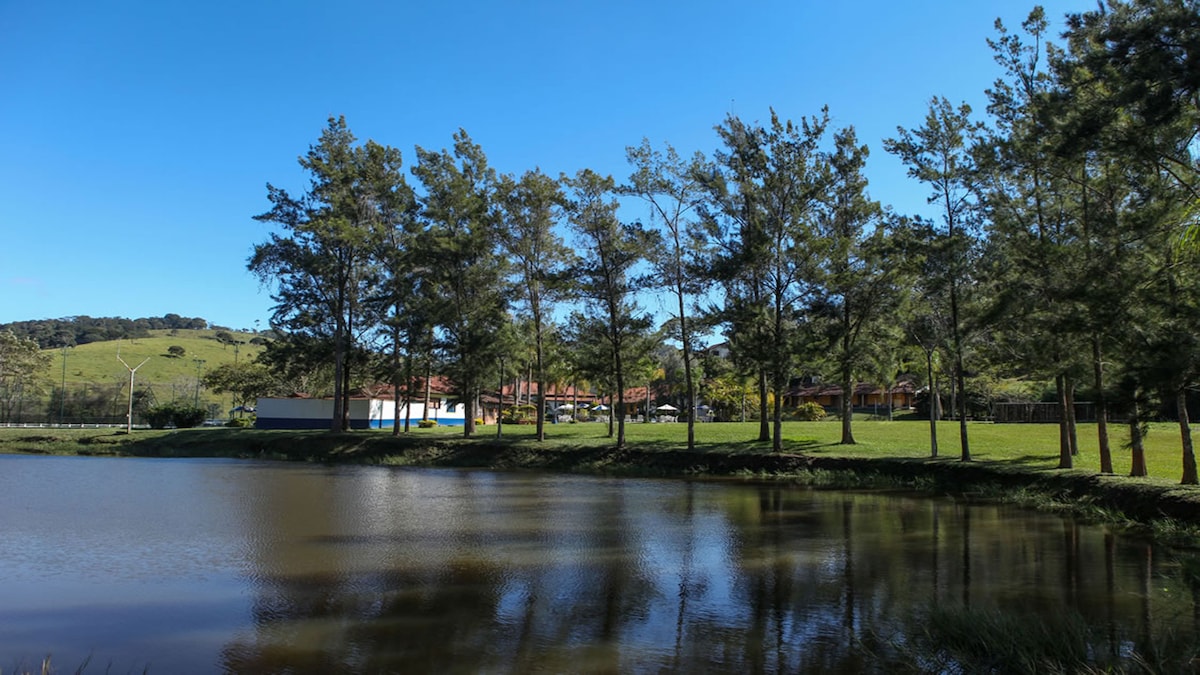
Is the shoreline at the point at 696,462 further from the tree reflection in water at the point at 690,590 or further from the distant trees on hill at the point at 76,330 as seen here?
the distant trees on hill at the point at 76,330

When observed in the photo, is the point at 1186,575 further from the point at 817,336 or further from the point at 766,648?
the point at 817,336

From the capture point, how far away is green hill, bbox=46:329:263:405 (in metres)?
79.4

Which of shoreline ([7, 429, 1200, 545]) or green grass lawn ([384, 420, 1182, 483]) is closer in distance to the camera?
shoreline ([7, 429, 1200, 545])

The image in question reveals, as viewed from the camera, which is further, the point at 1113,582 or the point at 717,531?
the point at 717,531

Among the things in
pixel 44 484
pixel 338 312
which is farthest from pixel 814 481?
pixel 338 312

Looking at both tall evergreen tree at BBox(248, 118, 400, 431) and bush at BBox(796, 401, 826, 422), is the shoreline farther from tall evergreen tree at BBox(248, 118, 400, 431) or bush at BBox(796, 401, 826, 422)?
bush at BBox(796, 401, 826, 422)

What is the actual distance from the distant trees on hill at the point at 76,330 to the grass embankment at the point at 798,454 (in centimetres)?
10138

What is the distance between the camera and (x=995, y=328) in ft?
69.5

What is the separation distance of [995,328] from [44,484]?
30774 millimetres

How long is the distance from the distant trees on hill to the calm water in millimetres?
132504

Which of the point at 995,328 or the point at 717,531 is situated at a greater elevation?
the point at 995,328

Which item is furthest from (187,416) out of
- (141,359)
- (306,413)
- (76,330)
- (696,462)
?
(76,330)

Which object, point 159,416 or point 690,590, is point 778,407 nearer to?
point 690,590

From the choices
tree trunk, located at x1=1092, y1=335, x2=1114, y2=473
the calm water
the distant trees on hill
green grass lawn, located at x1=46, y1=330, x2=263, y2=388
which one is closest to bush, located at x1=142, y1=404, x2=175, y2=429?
green grass lawn, located at x1=46, y1=330, x2=263, y2=388
